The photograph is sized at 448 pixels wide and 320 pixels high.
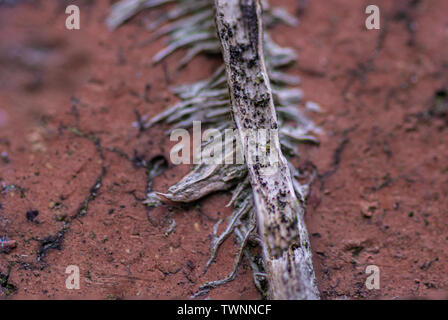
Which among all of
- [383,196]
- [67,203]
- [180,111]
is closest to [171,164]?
[180,111]

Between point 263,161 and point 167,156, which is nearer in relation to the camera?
point 263,161

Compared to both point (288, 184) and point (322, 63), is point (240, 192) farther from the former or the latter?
point (322, 63)

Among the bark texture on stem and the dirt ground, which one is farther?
the dirt ground

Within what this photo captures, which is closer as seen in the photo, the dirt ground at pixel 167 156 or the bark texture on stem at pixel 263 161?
the bark texture on stem at pixel 263 161
